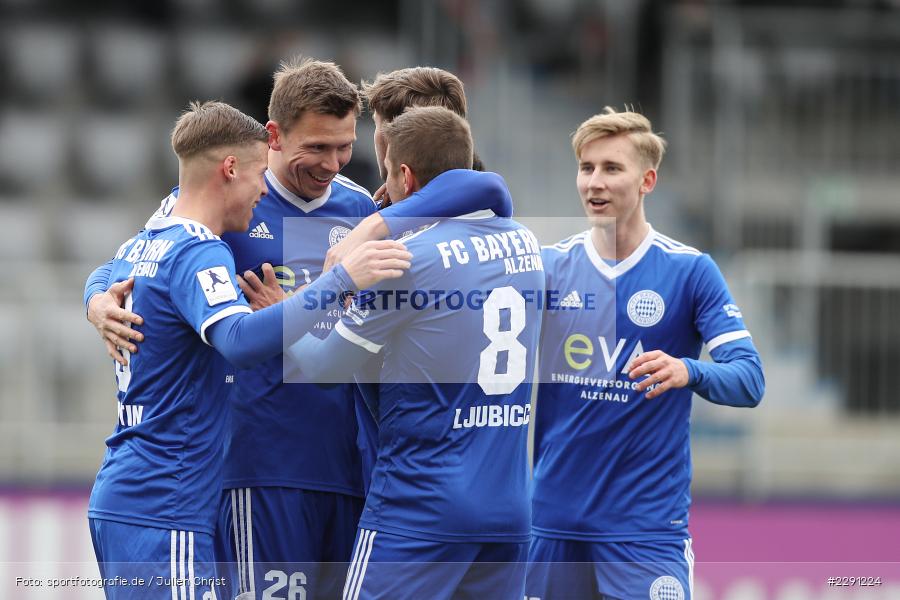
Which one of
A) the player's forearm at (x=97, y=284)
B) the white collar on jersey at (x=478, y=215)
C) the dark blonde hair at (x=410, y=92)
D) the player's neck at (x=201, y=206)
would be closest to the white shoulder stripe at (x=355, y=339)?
the white collar on jersey at (x=478, y=215)

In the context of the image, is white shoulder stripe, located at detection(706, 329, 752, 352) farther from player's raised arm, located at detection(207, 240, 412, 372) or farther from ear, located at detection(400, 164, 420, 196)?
player's raised arm, located at detection(207, 240, 412, 372)

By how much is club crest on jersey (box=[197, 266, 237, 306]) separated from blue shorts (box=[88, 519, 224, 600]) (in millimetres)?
799

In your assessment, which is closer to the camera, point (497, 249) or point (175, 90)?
point (497, 249)

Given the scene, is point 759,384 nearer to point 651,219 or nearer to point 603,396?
point 603,396

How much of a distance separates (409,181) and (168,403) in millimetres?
1119

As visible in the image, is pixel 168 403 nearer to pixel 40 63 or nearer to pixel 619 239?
pixel 619 239

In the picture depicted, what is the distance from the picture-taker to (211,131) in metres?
4.36

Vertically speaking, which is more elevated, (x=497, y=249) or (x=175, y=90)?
(x=175, y=90)

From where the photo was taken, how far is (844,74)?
12922mm

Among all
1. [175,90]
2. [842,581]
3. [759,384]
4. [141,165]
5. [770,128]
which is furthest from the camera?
[175,90]

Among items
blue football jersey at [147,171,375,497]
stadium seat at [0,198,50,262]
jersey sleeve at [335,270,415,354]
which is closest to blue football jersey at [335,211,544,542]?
jersey sleeve at [335,270,415,354]

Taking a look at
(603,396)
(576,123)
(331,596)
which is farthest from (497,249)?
(576,123)

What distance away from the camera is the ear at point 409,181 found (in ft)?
14.2

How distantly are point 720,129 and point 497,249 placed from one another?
934 centimetres
